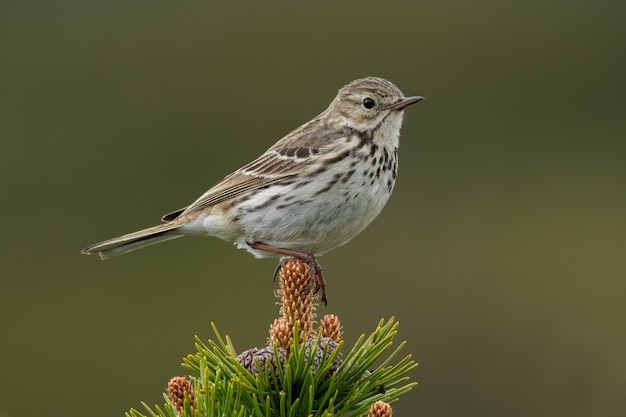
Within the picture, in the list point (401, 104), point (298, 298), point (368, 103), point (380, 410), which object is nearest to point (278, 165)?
point (368, 103)

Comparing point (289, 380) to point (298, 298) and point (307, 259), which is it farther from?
point (307, 259)

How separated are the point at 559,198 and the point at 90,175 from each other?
3669mm

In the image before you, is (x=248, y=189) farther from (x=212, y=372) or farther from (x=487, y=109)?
(x=487, y=109)

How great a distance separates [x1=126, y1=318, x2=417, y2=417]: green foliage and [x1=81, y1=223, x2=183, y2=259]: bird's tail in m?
2.27

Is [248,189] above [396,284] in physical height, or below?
above

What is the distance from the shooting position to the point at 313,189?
5.43 metres

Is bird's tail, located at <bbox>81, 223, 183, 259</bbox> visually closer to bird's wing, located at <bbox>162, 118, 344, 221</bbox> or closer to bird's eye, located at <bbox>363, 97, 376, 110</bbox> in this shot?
bird's wing, located at <bbox>162, 118, 344, 221</bbox>

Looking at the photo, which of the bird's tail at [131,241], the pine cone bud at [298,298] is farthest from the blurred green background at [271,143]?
the pine cone bud at [298,298]

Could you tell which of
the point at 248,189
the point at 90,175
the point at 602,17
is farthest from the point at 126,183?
the point at 602,17

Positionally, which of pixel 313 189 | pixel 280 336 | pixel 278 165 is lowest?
pixel 280 336

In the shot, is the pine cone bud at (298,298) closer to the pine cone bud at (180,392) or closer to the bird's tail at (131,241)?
the pine cone bud at (180,392)

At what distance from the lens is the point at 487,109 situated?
28.2 feet

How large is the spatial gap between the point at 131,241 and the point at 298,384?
2580mm

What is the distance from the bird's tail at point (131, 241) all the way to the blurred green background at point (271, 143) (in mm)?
2011
